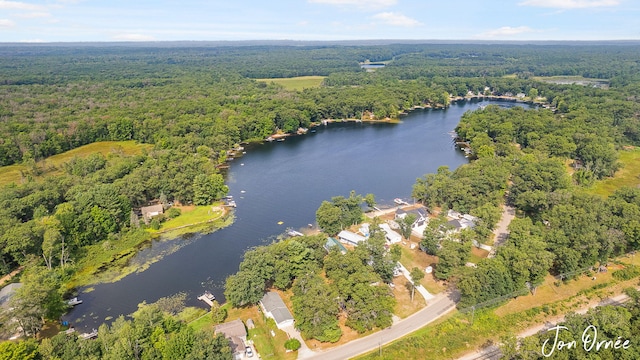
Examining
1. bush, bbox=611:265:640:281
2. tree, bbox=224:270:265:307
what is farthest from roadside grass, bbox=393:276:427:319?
bush, bbox=611:265:640:281

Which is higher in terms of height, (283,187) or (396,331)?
(396,331)

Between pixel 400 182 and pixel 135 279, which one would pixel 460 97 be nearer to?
pixel 400 182

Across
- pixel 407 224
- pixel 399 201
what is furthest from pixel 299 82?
pixel 407 224

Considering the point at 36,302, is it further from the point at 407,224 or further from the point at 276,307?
the point at 407,224

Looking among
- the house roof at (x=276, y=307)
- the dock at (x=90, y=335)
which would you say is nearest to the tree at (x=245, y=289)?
the house roof at (x=276, y=307)

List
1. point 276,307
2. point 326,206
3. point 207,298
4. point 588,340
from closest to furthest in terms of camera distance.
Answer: point 588,340 < point 276,307 < point 207,298 < point 326,206

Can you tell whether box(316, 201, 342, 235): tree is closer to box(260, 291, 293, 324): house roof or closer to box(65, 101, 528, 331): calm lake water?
box(65, 101, 528, 331): calm lake water

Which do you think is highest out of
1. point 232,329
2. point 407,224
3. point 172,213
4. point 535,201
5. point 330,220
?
point 535,201
